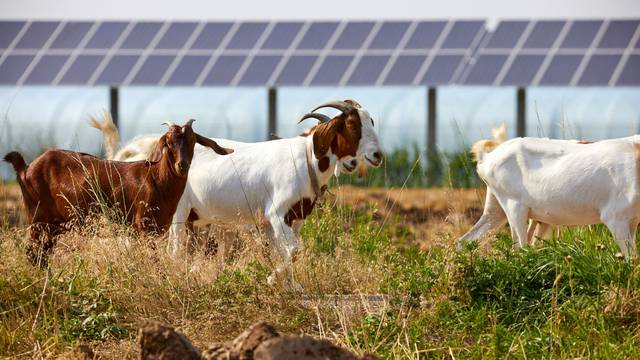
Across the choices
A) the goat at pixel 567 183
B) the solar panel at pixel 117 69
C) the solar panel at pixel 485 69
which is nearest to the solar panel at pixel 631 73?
the solar panel at pixel 485 69

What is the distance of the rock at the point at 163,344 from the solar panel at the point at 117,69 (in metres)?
16.3

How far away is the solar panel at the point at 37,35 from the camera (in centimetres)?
2380

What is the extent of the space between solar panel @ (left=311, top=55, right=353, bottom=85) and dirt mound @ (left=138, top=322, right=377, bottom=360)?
15.0 meters

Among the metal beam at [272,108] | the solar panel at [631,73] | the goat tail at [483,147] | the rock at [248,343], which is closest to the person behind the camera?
the rock at [248,343]

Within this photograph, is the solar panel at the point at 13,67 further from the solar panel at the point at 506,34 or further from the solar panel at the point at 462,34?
the solar panel at the point at 506,34

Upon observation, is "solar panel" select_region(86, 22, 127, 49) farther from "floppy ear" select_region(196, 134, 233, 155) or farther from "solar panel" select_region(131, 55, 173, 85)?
"floppy ear" select_region(196, 134, 233, 155)

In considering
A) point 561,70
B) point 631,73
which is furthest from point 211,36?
point 631,73

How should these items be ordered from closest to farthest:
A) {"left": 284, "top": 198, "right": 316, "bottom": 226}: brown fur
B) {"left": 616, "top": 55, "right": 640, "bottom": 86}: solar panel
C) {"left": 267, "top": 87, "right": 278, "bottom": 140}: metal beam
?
{"left": 284, "top": 198, "right": 316, "bottom": 226}: brown fur
{"left": 616, "top": 55, "right": 640, "bottom": 86}: solar panel
{"left": 267, "top": 87, "right": 278, "bottom": 140}: metal beam

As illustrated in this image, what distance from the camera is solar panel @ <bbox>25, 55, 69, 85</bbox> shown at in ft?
74.7

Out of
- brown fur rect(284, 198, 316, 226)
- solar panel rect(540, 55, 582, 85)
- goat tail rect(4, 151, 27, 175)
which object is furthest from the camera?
solar panel rect(540, 55, 582, 85)

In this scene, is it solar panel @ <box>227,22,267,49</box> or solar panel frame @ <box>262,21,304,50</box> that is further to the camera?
solar panel @ <box>227,22,267,49</box>

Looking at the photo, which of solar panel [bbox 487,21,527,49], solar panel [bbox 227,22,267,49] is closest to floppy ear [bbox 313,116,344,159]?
solar panel [bbox 487,21,527,49]

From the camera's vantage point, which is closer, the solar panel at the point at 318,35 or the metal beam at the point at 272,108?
the metal beam at the point at 272,108

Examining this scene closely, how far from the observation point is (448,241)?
346 inches
